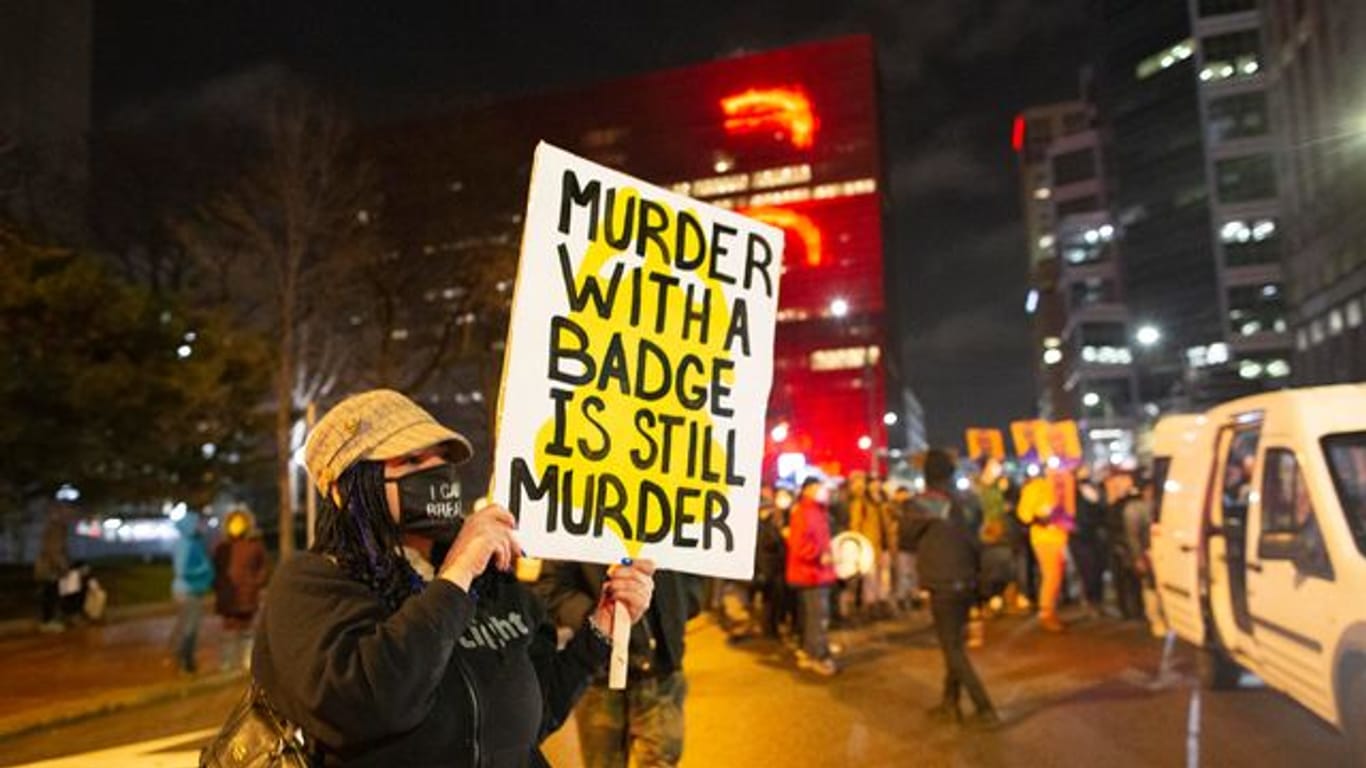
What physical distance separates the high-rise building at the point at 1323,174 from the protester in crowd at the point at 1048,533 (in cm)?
4135

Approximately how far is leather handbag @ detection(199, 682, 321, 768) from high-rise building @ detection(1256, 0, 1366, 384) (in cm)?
5532

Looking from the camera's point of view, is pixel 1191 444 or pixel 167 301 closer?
pixel 1191 444

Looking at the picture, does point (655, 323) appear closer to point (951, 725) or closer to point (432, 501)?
point (432, 501)

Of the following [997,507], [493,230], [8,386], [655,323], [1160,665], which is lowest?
[1160,665]

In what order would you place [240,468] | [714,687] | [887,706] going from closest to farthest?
[887,706]
[714,687]
[240,468]

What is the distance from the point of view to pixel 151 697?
11656mm

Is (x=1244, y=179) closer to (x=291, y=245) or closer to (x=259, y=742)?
(x=291, y=245)

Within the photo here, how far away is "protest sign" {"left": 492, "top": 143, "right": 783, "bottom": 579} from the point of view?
10.9 feet

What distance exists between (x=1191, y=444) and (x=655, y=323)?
7552mm

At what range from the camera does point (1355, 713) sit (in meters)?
6.22

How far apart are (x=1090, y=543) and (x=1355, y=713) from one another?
388 inches

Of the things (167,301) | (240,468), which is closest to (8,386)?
(167,301)

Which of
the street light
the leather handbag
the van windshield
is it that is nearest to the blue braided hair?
the leather handbag

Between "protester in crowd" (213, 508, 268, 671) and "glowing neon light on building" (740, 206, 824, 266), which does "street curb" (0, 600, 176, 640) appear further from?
"glowing neon light on building" (740, 206, 824, 266)
